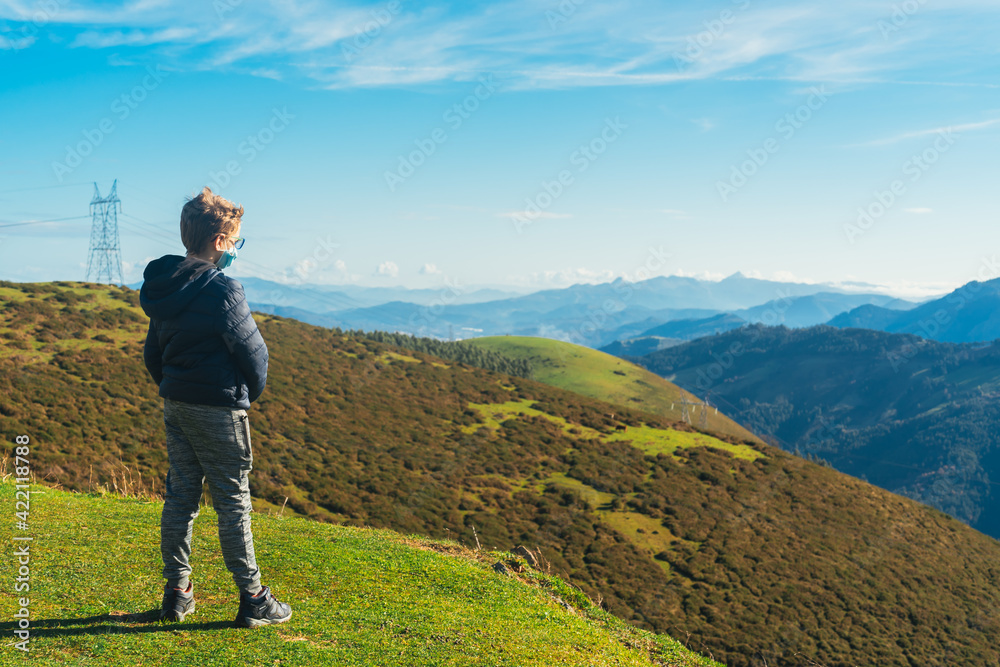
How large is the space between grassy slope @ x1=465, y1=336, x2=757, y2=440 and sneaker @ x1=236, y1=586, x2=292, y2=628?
5459 inches

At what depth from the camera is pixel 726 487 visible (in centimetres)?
5150

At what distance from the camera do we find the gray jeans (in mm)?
4902

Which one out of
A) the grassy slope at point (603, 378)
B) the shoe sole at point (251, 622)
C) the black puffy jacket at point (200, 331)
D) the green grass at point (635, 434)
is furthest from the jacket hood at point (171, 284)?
the grassy slope at point (603, 378)

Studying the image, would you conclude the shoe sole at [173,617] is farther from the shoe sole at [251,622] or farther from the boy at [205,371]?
the shoe sole at [251,622]

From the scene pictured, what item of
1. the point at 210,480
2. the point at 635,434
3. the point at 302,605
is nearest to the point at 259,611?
the point at 302,605

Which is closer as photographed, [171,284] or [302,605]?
[171,284]

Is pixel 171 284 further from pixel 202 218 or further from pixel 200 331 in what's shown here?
pixel 202 218

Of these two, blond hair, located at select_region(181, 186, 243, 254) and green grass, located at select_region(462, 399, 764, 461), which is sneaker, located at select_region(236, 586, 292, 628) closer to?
blond hair, located at select_region(181, 186, 243, 254)

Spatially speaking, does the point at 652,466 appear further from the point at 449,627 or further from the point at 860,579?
the point at 449,627

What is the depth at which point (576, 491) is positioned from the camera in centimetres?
4328

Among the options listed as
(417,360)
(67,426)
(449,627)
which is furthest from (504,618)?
(417,360)

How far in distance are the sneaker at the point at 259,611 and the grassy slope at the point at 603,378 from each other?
13865 cm

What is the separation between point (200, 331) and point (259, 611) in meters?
2.76

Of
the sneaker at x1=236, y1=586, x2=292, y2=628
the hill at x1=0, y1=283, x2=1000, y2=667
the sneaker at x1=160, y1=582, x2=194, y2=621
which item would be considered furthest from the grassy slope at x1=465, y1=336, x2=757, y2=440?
the sneaker at x1=160, y1=582, x2=194, y2=621
